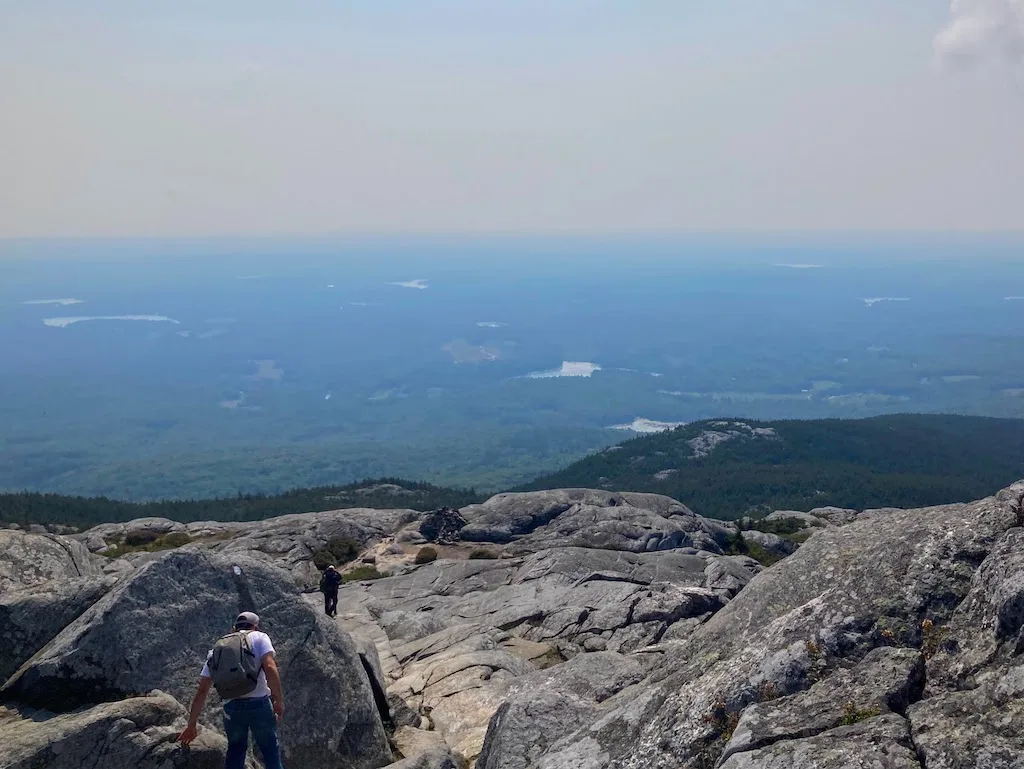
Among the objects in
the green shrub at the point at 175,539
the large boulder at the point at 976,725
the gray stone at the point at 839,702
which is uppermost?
the large boulder at the point at 976,725

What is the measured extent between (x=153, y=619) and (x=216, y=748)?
3648mm

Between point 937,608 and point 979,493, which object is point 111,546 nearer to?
point 937,608

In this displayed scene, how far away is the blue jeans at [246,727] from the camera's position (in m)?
12.2

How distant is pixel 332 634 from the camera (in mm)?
17297

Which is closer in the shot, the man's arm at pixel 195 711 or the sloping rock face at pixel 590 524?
the man's arm at pixel 195 711

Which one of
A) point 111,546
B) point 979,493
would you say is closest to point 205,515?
point 111,546

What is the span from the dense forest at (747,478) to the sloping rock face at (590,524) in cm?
3651

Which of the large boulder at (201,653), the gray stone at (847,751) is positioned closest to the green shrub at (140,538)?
the large boulder at (201,653)

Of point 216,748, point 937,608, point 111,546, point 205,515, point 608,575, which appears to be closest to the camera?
point 937,608

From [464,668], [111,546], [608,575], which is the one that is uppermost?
[464,668]

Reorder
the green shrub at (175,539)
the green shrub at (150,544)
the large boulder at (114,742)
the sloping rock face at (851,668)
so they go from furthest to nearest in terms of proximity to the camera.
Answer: the green shrub at (175,539) < the green shrub at (150,544) < the large boulder at (114,742) < the sloping rock face at (851,668)

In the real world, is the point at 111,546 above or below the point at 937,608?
below

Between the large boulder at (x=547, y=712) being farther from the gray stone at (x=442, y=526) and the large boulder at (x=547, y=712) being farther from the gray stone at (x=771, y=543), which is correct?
the gray stone at (x=771, y=543)

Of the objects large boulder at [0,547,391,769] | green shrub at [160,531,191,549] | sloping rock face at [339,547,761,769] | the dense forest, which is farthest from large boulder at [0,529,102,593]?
the dense forest
